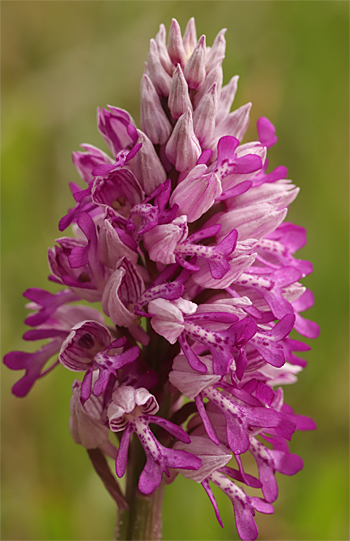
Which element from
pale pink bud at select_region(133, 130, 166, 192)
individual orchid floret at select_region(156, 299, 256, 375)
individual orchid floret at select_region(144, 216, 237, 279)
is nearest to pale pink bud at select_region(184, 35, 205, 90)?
pale pink bud at select_region(133, 130, 166, 192)

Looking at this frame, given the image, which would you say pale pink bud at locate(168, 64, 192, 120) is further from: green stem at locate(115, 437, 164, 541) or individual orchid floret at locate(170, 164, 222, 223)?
green stem at locate(115, 437, 164, 541)

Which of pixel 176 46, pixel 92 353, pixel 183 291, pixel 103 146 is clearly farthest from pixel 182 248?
pixel 103 146

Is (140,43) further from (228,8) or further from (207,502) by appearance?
(207,502)

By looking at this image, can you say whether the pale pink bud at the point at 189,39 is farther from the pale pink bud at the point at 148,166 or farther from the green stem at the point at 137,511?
the green stem at the point at 137,511

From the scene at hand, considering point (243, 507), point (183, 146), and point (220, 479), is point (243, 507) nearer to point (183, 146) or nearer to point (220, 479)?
point (220, 479)

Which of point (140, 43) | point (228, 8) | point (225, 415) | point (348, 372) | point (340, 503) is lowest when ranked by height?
point (340, 503)

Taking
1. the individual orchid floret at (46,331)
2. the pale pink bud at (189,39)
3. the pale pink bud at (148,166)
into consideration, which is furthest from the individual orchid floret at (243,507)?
the pale pink bud at (189,39)

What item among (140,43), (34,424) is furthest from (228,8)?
(34,424)
